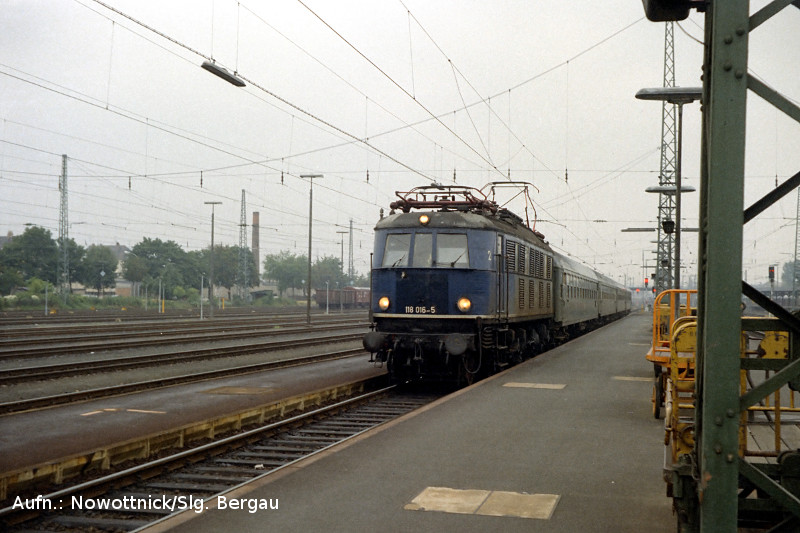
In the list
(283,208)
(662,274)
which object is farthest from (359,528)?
(283,208)

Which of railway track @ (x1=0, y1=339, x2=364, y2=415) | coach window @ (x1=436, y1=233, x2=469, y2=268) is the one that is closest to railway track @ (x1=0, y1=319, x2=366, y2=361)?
railway track @ (x1=0, y1=339, x2=364, y2=415)

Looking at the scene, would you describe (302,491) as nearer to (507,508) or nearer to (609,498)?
(507,508)

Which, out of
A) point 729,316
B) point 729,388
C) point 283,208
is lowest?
point 729,388

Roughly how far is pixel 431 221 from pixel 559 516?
388 inches

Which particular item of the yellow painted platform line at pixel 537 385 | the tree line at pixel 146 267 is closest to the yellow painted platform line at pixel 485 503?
the yellow painted platform line at pixel 537 385

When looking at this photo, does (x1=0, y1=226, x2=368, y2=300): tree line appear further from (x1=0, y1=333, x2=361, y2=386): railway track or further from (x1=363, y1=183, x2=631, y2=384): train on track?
(x1=363, y1=183, x2=631, y2=384): train on track

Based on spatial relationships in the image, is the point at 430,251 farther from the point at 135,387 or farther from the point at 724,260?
the point at 724,260

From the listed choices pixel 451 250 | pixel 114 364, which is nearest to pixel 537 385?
pixel 451 250

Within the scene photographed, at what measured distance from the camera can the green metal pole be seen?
3297 millimetres

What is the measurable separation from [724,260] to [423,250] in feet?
38.7

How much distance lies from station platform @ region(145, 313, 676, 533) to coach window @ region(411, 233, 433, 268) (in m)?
4.08

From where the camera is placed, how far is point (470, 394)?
12562 millimetres

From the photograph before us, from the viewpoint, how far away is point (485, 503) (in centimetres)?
612

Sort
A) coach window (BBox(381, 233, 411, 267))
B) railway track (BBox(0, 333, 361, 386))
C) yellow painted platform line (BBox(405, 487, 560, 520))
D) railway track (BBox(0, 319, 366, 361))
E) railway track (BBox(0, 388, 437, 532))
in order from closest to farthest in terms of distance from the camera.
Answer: yellow painted platform line (BBox(405, 487, 560, 520)), railway track (BBox(0, 388, 437, 532)), coach window (BBox(381, 233, 411, 267)), railway track (BBox(0, 333, 361, 386)), railway track (BBox(0, 319, 366, 361))
